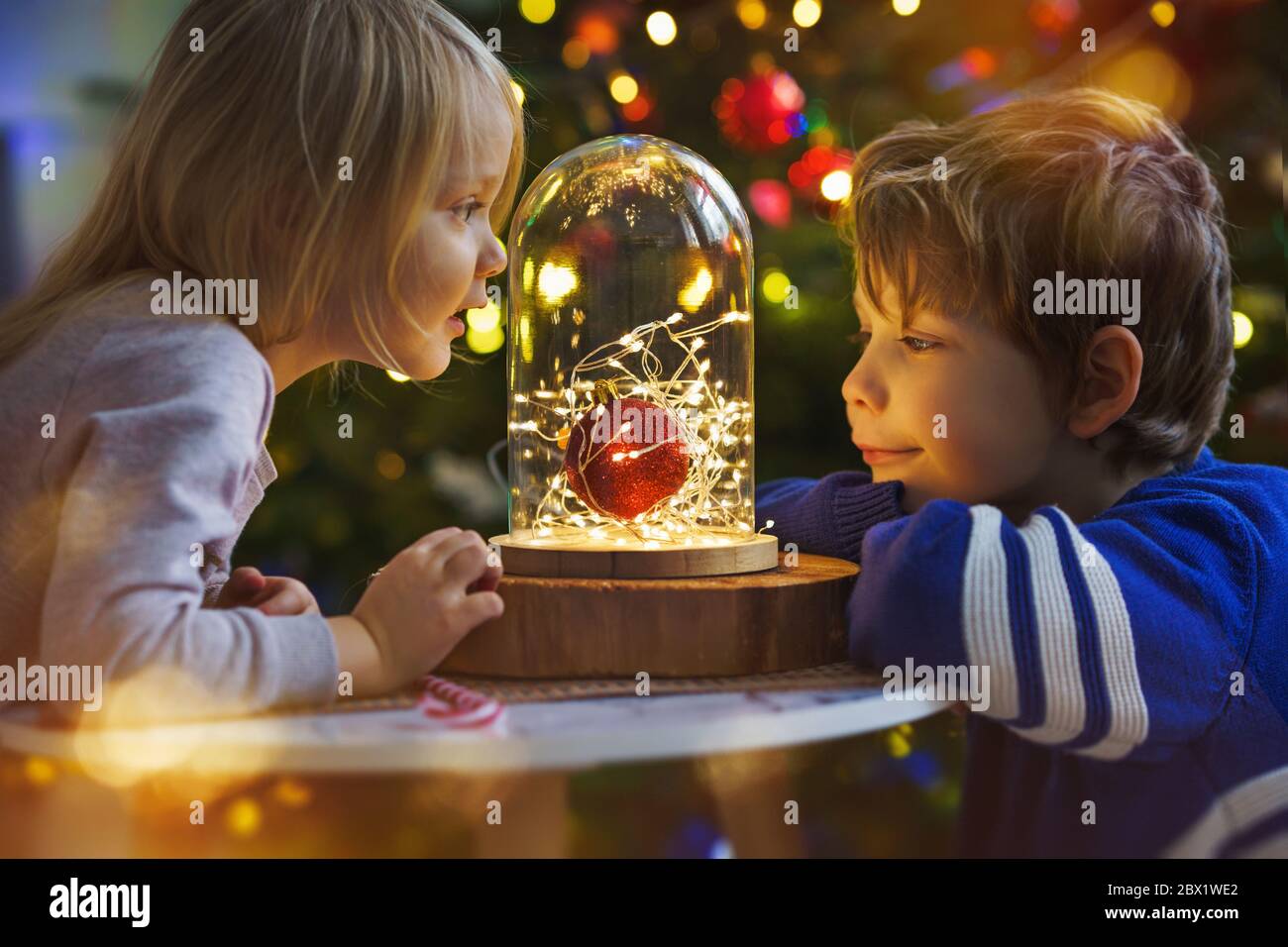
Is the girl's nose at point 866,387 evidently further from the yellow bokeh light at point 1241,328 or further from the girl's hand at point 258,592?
the yellow bokeh light at point 1241,328

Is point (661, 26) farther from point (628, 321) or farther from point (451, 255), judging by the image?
point (451, 255)

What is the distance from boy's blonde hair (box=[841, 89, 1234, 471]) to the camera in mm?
1397

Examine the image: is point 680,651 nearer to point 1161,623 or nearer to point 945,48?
point 1161,623

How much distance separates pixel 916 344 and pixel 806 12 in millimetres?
1051

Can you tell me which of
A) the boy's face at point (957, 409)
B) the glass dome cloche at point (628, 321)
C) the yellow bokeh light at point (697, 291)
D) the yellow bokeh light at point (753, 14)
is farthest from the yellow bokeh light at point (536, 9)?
the boy's face at point (957, 409)

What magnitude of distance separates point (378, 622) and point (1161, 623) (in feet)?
2.35

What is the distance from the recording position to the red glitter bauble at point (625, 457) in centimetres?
132

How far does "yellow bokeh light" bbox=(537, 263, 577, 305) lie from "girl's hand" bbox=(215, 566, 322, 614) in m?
0.47

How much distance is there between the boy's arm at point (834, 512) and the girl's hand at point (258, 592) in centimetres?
57

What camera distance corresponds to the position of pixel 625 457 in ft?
4.34

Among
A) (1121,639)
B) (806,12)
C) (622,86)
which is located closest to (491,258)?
(1121,639)

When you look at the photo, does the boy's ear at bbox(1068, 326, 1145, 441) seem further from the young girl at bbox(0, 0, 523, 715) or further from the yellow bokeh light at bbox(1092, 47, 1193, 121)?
the yellow bokeh light at bbox(1092, 47, 1193, 121)
